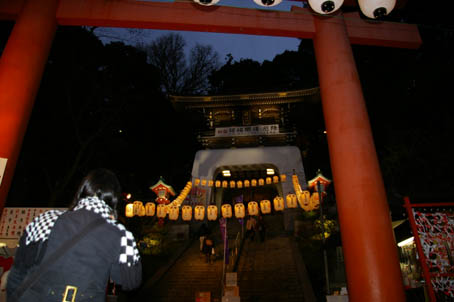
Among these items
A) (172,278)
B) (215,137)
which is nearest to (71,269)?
(172,278)

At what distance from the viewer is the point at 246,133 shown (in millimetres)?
19594

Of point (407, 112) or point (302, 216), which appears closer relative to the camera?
point (407, 112)

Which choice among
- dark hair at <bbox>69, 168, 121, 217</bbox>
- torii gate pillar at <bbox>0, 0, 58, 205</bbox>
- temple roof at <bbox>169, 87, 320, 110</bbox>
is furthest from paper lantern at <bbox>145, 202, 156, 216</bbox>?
dark hair at <bbox>69, 168, 121, 217</bbox>

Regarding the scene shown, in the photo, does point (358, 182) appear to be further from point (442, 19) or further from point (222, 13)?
point (442, 19)

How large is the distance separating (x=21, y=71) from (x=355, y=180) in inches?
216

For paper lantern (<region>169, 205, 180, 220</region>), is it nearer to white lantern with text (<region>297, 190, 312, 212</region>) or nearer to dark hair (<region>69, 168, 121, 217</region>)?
white lantern with text (<region>297, 190, 312, 212</region>)

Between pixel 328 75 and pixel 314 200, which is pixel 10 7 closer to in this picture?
pixel 328 75

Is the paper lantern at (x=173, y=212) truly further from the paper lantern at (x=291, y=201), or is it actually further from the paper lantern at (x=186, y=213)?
the paper lantern at (x=291, y=201)

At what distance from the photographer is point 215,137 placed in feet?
65.9

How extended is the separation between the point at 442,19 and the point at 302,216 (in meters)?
11.2

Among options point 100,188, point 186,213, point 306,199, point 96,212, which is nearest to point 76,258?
point 96,212

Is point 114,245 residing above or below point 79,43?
below

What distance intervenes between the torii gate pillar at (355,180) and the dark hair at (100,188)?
326 centimetres

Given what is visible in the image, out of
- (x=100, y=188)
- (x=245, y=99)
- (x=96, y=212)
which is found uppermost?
(x=245, y=99)
